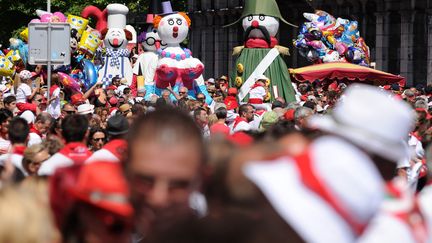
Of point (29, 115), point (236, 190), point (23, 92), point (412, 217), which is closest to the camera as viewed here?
point (236, 190)

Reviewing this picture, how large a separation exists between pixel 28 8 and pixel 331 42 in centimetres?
2715

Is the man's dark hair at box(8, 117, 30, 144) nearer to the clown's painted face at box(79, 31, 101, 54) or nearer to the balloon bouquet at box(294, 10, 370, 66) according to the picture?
the clown's painted face at box(79, 31, 101, 54)

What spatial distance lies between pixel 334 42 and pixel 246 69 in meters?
7.55

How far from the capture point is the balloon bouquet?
29.8 metres

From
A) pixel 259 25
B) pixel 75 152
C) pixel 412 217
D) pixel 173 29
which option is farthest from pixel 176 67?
pixel 412 217

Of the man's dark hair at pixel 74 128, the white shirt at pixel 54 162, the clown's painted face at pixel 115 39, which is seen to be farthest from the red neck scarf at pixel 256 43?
the white shirt at pixel 54 162

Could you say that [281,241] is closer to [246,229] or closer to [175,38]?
[246,229]

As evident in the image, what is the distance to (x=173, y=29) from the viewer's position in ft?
74.1

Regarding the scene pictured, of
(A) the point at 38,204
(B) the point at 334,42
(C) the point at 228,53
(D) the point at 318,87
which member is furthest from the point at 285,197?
(C) the point at 228,53

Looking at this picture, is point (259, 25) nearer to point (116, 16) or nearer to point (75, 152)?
point (116, 16)

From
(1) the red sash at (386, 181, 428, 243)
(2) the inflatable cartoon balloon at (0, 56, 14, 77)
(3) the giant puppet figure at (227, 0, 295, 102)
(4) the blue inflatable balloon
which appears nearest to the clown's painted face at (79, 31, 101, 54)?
(4) the blue inflatable balloon

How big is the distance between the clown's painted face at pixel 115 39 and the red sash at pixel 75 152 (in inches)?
779

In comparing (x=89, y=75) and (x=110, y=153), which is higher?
(x=110, y=153)

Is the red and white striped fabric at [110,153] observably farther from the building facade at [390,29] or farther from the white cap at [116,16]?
the building facade at [390,29]
